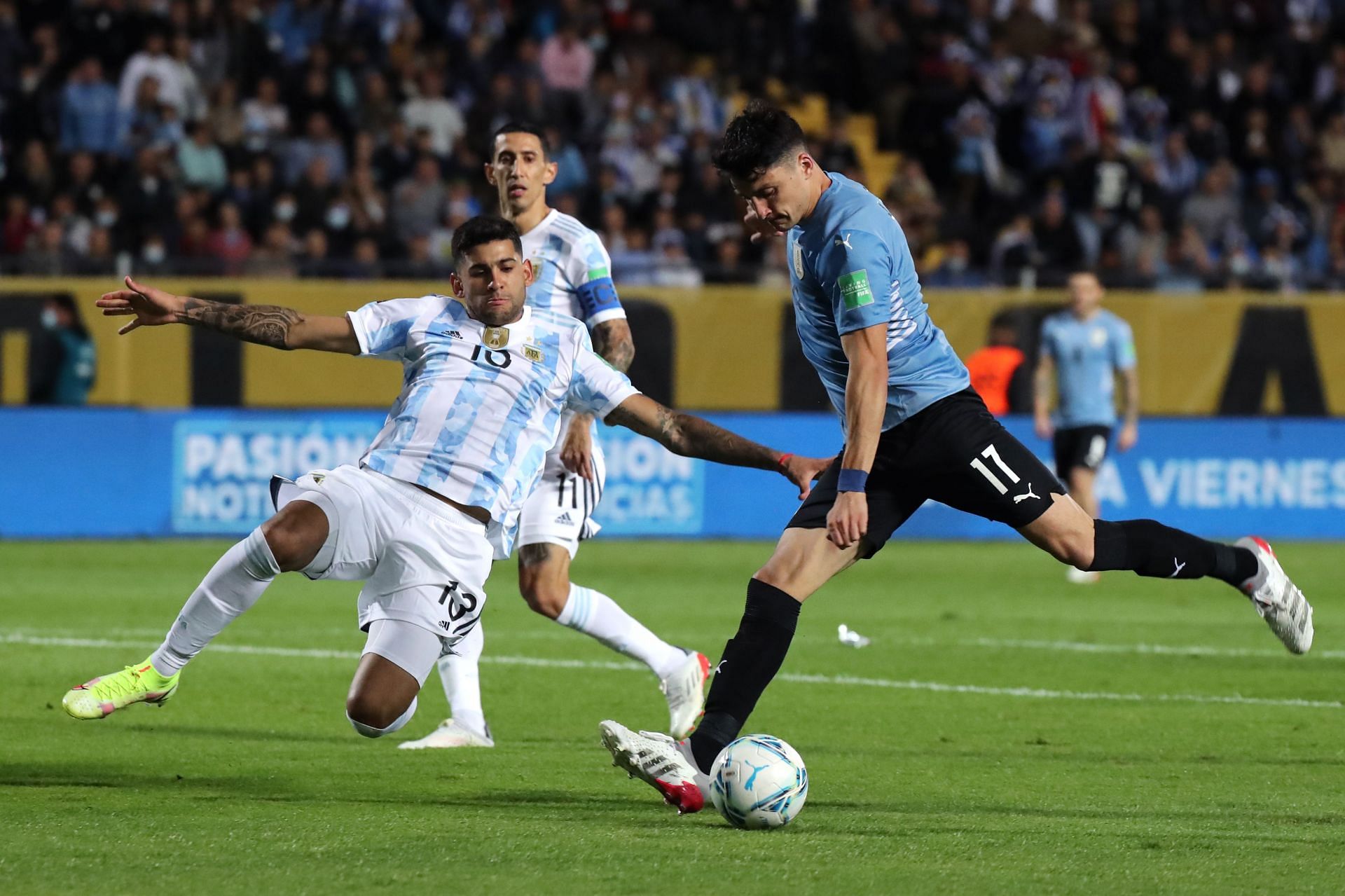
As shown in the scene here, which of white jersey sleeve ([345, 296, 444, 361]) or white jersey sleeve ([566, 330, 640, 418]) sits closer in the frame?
white jersey sleeve ([345, 296, 444, 361])

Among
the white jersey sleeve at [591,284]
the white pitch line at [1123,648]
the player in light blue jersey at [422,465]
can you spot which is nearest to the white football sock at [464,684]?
Result: the player in light blue jersey at [422,465]

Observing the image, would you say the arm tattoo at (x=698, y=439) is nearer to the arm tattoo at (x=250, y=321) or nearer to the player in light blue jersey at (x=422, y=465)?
the player in light blue jersey at (x=422, y=465)

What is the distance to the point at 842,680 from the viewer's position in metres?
9.29

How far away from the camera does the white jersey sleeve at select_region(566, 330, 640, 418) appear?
6.59 m

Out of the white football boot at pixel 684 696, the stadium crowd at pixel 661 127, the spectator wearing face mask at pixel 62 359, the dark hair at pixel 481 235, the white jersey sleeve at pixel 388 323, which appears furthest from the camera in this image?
the stadium crowd at pixel 661 127

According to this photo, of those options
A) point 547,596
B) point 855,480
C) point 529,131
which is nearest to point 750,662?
point 855,480

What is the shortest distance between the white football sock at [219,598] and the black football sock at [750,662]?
4.61ft

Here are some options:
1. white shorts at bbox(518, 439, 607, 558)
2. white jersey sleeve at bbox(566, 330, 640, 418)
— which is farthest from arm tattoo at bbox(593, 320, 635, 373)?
white jersey sleeve at bbox(566, 330, 640, 418)

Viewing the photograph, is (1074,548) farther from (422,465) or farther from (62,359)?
(62,359)

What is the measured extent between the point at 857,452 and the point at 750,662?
2.29 feet

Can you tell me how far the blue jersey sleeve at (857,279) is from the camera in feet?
19.4

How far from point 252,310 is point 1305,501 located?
44.5 ft

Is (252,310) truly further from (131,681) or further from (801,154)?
(801,154)

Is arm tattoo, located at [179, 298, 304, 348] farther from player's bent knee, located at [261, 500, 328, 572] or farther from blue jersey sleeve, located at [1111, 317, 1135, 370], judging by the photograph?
blue jersey sleeve, located at [1111, 317, 1135, 370]
